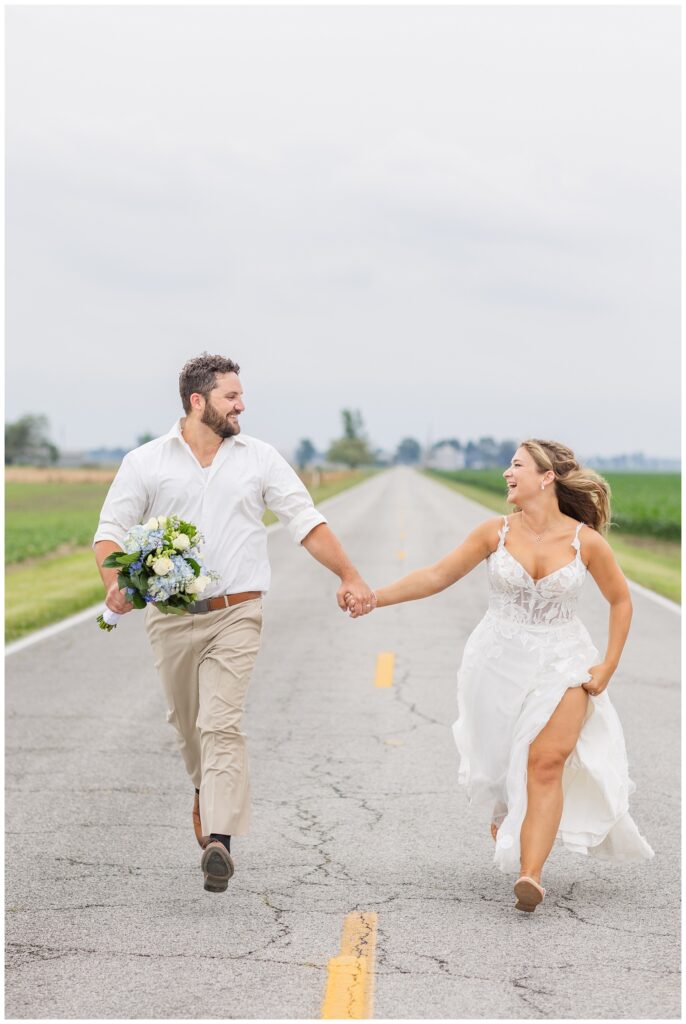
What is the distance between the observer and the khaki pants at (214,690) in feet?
19.8

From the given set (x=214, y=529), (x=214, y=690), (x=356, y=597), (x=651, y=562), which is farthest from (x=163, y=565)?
(x=651, y=562)

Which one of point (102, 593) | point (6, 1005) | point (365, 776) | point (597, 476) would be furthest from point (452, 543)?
point (6, 1005)

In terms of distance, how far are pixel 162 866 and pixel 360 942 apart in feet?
4.58

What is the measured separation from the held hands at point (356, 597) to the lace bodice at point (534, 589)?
28.3 inches

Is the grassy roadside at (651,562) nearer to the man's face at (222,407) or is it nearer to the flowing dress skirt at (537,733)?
the flowing dress skirt at (537,733)

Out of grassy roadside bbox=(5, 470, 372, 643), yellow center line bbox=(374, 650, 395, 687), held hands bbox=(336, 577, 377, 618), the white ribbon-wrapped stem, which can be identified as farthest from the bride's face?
grassy roadside bbox=(5, 470, 372, 643)

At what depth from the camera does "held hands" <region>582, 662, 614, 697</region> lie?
597 centimetres

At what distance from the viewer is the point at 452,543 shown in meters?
28.8

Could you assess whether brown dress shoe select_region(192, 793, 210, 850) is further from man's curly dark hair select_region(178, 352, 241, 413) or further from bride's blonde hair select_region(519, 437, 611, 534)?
bride's blonde hair select_region(519, 437, 611, 534)

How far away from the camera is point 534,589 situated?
19.9ft

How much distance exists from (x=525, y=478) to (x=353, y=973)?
2279 mm

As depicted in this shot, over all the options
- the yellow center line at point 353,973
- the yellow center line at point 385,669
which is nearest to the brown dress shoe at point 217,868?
the yellow center line at point 353,973

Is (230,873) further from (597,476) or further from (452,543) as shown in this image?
(452,543)

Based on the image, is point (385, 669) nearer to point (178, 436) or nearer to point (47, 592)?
point (178, 436)
